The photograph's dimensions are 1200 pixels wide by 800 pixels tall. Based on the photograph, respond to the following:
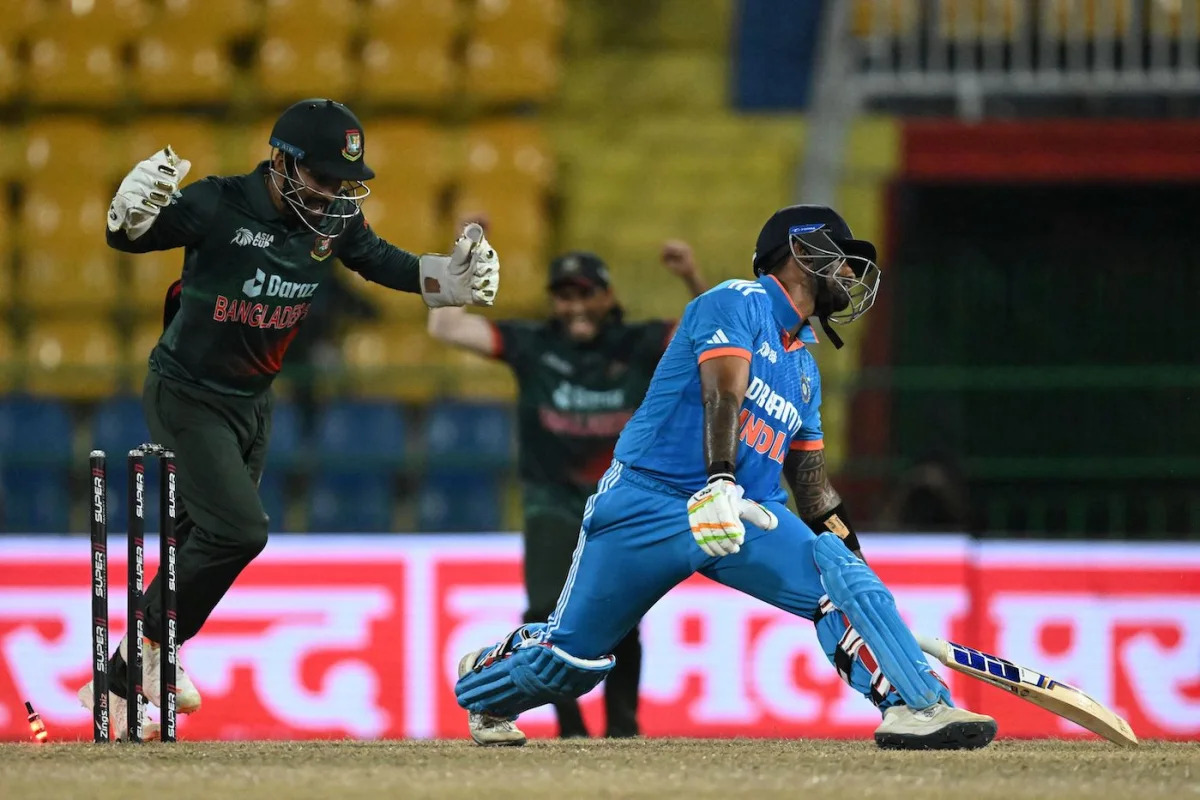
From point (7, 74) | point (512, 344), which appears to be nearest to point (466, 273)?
point (512, 344)

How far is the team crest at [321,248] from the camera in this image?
6.61m

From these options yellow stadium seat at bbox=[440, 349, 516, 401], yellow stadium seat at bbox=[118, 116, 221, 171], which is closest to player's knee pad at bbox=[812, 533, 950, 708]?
yellow stadium seat at bbox=[440, 349, 516, 401]

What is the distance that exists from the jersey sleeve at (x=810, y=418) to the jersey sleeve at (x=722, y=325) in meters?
0.37

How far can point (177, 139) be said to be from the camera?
13.6m

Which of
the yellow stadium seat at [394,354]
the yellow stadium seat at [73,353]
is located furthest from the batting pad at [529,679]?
the yellow stadium seat at [73,353]

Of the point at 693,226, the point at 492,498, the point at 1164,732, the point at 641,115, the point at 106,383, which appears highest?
the point at 641,115

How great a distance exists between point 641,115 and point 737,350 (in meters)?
8.91

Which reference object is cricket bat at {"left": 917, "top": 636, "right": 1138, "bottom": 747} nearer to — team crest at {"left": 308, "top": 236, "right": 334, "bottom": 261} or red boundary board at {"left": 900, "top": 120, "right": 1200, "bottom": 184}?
team crest at {"left": 308, "top": 236, "right": 334, "bottom": 261}

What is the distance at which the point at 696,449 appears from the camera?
6160 mm

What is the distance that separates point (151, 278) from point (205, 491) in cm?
672

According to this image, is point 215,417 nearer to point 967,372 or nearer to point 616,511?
point 616,511

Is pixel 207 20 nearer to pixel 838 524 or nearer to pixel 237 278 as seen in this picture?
pixel 237 278

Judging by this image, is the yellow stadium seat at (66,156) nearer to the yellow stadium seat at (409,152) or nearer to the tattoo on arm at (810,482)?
the yellow stadium seat at (409,152)

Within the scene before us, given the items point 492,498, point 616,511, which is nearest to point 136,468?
point 616,511
